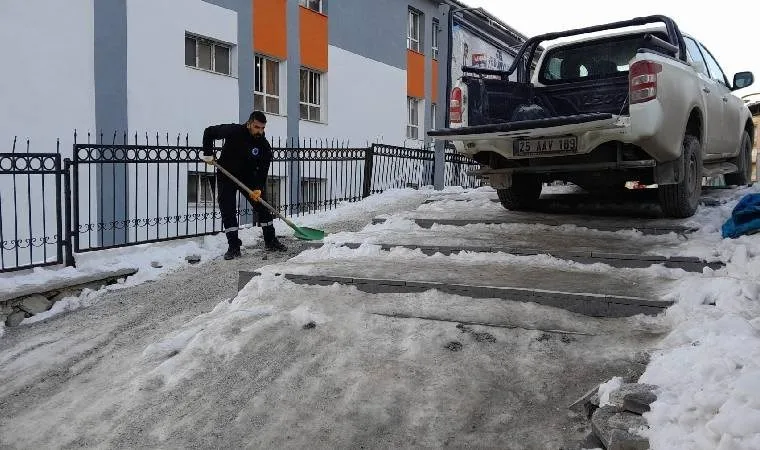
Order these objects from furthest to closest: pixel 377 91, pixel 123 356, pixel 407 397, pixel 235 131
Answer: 1. pixel 377 91
2. pixel 235 131
3. pixel 123 356
4. pixel 407 397

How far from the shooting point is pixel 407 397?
2.96 meters

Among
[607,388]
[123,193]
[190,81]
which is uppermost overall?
[190,81]

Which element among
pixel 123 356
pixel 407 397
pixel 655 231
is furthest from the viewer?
pixel 655 231

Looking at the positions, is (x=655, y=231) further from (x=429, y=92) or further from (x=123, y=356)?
(x=429, y=92)

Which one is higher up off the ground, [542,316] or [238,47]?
[238,47]

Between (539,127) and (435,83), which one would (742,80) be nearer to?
(539,127)

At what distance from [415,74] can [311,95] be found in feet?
18.9

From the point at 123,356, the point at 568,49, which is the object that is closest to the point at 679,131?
the point at 568,49

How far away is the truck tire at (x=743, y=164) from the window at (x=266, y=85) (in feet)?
31.0

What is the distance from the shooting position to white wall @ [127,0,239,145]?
1053cm

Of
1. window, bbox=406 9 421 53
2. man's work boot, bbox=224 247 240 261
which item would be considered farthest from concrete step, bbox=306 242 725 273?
window, bbox=406 9 421 53

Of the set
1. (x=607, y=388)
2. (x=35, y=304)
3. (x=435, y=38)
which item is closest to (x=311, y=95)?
(x=435, y=38)

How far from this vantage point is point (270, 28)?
13.7 meters

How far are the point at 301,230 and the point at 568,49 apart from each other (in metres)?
3.86
